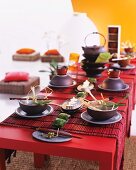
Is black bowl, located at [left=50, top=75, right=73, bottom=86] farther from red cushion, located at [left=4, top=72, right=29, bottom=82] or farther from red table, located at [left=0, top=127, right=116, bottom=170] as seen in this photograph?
red cushion, located at [left=4, top=72, right=29, bottom=82]

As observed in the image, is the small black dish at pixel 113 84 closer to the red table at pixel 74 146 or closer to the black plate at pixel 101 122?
the black plate at pixel 101 122

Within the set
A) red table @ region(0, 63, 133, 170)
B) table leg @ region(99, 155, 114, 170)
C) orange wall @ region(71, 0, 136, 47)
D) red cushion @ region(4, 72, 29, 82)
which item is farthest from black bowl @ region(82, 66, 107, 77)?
orange wall @ region(71, 0, 136, 47)

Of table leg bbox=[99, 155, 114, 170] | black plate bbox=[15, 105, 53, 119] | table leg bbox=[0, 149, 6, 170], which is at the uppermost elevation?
black plate bbox=[15, 105, 53, 119]

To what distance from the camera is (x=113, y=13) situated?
5543mm

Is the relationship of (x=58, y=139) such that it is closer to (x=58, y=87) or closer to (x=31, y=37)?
(x=58, y=87)

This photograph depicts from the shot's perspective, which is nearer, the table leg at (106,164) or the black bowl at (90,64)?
the table leg at (106,164)

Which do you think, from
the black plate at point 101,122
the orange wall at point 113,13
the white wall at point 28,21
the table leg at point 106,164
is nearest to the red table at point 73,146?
the table leg at point 106,164

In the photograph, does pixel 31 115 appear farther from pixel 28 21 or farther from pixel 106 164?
pixel 28 21

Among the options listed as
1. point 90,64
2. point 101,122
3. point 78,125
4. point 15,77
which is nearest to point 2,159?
point 78,125

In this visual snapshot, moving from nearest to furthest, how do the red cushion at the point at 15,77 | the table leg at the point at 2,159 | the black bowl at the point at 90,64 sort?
1. the table leg at the point at 2,159
2. the black bowl at the point at 90,64
3. the red cushion at the point at 15,77

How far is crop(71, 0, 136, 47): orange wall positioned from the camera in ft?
17.9

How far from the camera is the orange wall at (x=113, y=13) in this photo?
5465 mm

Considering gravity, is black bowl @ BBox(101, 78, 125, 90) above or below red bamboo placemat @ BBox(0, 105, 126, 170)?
above

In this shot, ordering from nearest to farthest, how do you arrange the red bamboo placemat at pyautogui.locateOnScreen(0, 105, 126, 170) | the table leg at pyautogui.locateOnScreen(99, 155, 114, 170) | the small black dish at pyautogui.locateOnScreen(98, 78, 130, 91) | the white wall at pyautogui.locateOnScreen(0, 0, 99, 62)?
the table leg at pyautogui.locateOnScreen(99, 155, 114, 170), the red bamboo placemat at pyautogui.locateOnScreen(0, 105, 126, 170), the small black dish at pyautogui.locateOnScreen(98, 78, 130, 91), the white wall at pyautogui.locateOnScreen(0, 0, 99, 62)
